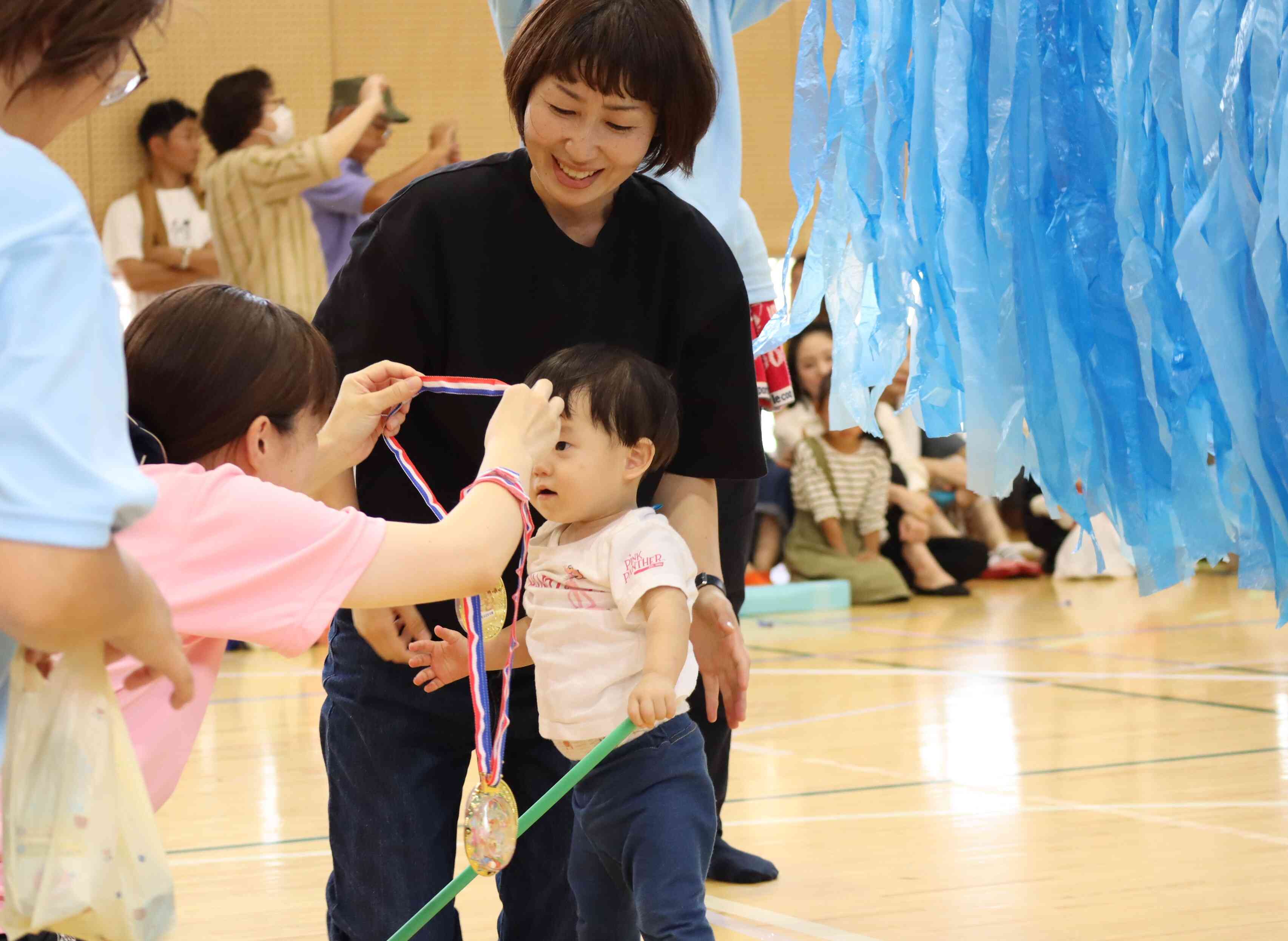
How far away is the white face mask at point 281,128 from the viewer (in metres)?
5.35

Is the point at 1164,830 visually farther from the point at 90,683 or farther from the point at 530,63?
the point at 90,683

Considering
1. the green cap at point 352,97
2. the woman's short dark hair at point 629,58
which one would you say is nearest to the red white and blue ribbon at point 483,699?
the woman's short dark hair at point 629,58

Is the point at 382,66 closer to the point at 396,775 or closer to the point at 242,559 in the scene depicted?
the point at 396,775

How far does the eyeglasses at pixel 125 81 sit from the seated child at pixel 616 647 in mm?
663

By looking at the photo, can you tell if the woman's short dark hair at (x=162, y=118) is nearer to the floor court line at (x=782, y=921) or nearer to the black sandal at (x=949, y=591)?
the black sandal at (x=949, y=591)

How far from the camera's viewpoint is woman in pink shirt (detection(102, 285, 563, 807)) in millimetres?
1087

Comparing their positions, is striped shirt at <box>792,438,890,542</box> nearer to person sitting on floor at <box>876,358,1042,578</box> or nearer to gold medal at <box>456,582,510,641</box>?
person sitting on floor at <box>876,358,1042,578</box>

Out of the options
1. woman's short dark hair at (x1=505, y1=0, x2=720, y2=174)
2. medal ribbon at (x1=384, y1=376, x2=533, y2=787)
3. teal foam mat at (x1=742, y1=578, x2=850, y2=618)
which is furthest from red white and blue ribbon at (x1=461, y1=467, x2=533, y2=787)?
teal foam mat at (x1=742, y1=578, x2=850, y2=618)

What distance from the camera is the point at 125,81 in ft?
3.19

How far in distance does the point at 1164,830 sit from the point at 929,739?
0.81 m

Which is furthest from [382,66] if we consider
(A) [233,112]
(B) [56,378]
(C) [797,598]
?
(B) [56,378]

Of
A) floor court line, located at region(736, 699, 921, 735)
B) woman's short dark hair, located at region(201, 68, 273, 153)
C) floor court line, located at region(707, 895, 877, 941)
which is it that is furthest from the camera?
woman's short dark hair, located at region(201, 68, 273, 153)

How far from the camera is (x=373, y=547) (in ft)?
3.67

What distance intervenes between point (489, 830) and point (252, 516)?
1.68 feet
